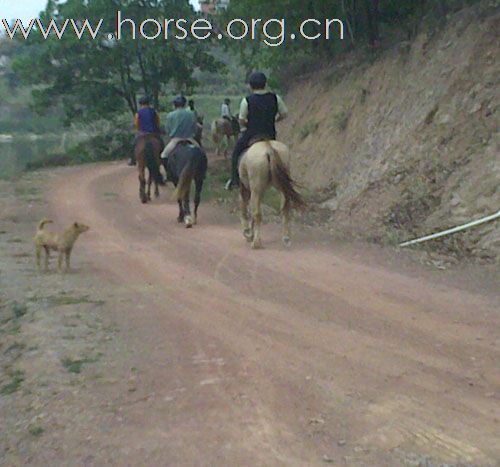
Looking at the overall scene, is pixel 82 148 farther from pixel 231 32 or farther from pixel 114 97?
pixel 231 32

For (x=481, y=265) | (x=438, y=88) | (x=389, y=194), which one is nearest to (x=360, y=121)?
(x=438, y=88)

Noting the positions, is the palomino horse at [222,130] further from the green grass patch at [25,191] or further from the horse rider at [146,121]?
the horse rider at [146,121]

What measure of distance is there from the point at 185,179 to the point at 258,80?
3165mm

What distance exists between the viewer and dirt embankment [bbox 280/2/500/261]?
480 inches

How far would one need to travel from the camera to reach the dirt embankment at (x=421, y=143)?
12180 mm

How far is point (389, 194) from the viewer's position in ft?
45.8

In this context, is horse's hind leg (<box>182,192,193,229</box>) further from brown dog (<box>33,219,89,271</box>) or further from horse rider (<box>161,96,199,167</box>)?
brown dog (<box>33,219,89,271</box>)

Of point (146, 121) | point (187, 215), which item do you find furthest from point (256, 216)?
point (146, 121)

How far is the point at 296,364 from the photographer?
648 cm

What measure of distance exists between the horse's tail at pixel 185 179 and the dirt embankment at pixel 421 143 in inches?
113

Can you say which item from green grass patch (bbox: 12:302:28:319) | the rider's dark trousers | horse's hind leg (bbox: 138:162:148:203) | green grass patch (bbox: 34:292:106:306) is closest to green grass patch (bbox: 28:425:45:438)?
green grass patch (bbox: 12:302:28:319)

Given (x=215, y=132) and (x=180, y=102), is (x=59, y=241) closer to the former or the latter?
(x=180, y=102)

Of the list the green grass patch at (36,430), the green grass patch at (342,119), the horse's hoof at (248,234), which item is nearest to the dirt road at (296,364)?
the green grass patch at (36,430)

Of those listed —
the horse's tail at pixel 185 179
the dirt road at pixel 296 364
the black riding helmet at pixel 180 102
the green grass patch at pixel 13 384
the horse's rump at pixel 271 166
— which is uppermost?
the black riding helmet at pixel 180 102
